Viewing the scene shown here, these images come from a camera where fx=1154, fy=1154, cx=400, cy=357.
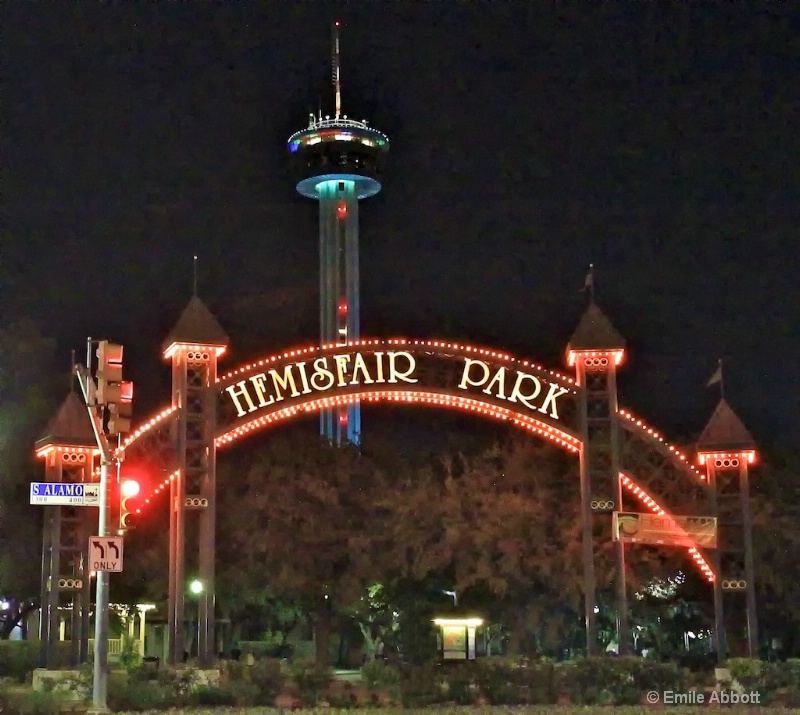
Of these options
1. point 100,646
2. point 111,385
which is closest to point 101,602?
point 100,646

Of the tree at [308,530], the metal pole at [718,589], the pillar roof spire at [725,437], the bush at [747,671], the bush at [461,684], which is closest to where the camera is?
the bush at [461,684]

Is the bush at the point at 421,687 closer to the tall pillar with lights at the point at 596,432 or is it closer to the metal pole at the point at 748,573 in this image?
the tall pillar with lights at the point at 596,432

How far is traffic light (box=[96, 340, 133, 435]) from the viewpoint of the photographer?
55.2 ft

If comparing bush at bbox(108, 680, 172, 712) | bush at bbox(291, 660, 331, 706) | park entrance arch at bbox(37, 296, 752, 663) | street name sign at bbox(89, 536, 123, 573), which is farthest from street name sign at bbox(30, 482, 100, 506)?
park entrance arch at bbox(37, 296, 752, 663)

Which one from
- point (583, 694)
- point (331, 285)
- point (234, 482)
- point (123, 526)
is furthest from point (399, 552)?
point (331, 285)

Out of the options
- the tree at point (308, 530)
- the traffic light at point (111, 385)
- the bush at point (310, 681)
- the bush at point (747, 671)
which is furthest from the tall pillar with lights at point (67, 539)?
the bush at point (747, 671)

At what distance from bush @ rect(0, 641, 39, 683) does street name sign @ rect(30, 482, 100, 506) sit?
8406 millimetres

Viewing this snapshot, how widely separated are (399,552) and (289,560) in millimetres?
3575

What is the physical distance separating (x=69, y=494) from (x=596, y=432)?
12353 mm

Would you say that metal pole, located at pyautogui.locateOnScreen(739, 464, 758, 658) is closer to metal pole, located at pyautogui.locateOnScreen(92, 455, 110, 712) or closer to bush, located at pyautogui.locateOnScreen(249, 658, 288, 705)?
bush, located at pyautogui.locateOnScreen(249, 658, 288, 705)

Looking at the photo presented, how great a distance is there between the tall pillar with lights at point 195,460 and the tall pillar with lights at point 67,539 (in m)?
2.05

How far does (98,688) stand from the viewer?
55.7ft

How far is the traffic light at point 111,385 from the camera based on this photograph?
55.2 feet

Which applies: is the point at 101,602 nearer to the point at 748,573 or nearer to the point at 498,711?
the point at 498,711
